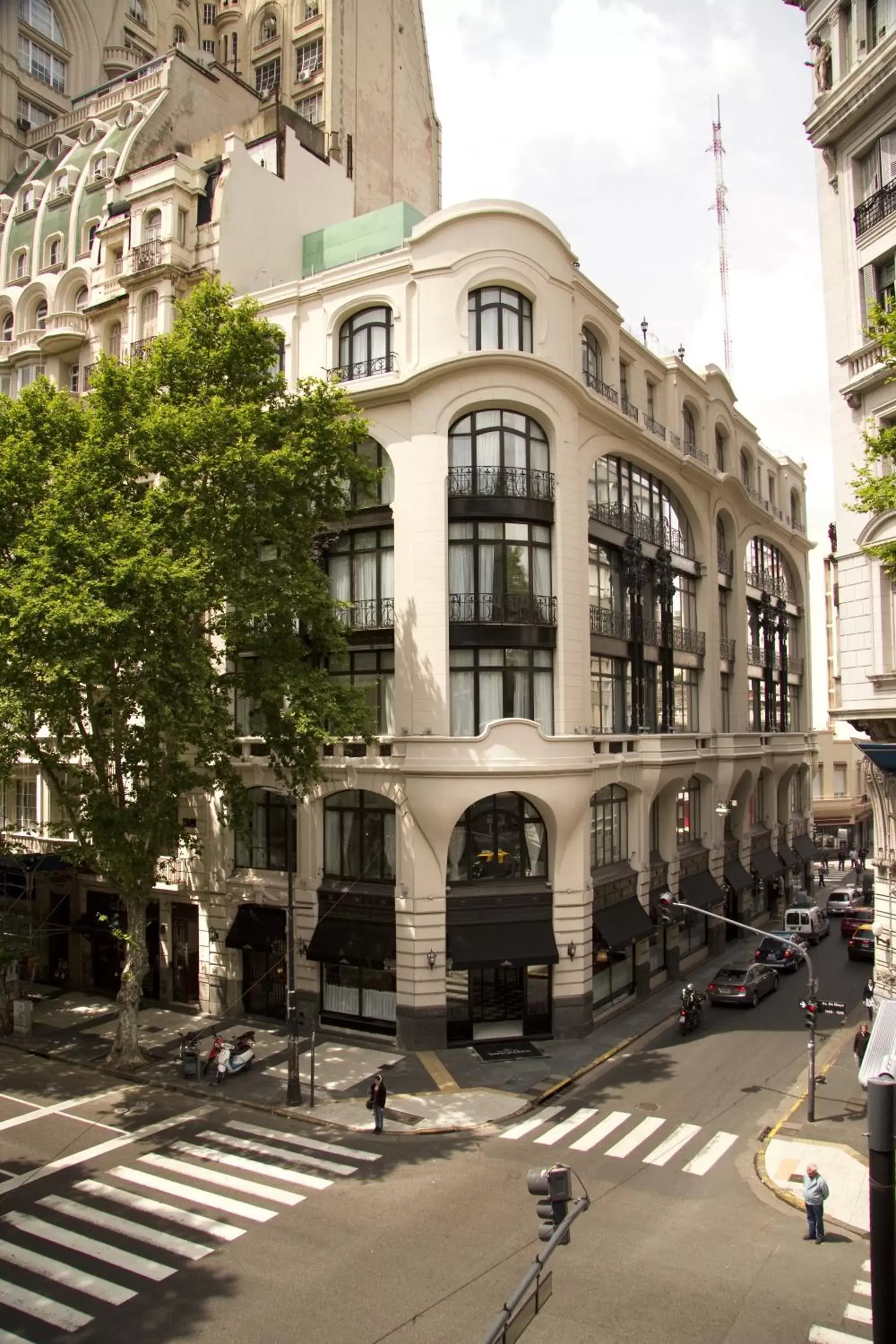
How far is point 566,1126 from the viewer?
2409 centimetres

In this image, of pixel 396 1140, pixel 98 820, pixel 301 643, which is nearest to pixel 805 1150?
pixel 396 1140

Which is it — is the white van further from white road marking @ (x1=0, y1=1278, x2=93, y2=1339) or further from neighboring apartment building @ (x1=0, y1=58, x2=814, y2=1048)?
white road marking @ (x1=0, y1=1278, x2=93, y2=1339)

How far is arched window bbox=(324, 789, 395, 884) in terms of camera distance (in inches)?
1230

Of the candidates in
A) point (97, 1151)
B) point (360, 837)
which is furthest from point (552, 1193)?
point (360, 837)

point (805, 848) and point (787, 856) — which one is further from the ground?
point (805, 848)

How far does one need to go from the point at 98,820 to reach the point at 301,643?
314 inches

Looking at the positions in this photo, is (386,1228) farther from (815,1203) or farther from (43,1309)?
(815,1203)

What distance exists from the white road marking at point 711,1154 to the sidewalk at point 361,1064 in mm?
4851

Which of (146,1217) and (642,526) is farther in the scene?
(642,526)

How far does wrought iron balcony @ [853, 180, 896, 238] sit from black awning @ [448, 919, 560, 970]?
75.7 feet

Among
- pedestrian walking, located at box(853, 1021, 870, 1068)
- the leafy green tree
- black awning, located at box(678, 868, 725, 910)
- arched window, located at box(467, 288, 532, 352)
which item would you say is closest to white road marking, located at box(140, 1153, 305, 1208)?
the leafy green tree

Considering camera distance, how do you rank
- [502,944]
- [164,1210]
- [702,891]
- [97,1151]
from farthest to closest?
[702,891] → [502,944] → [97,1151] → [164,1210]

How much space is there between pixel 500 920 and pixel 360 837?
17.8 ft

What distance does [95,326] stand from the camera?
134 feet
